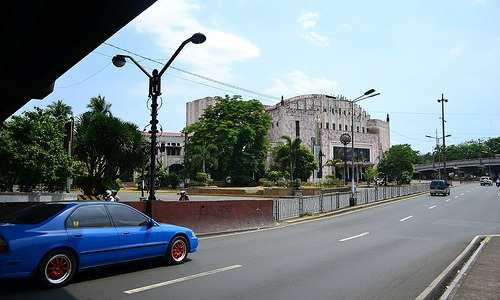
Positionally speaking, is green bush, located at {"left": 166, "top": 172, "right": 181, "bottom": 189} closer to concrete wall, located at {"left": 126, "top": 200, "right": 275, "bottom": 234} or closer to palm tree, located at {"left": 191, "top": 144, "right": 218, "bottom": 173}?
palm tree, located at {"left": 191, "top": 144, "right": 218, "bottom": 173}

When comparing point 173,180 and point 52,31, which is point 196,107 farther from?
point 52,31

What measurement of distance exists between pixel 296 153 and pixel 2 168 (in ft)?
150

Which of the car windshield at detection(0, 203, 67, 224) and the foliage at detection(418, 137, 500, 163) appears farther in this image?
the foliage at detection(418, 137, 500, 163)

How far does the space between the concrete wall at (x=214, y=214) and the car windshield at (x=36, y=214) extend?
22.1 feet

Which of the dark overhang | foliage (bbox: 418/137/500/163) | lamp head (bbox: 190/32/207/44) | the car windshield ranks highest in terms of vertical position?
foliage (bbox: 418/137/500/163)

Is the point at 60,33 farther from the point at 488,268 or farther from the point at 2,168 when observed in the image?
the point at 2,168

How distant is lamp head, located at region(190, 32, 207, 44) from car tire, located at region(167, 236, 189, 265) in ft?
27.2

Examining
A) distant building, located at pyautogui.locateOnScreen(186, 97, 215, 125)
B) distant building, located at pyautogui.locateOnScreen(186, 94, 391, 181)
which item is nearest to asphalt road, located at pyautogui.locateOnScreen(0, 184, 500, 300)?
distant building, located at pyautogui.locateOnScreen(186, 94, 391, 181)

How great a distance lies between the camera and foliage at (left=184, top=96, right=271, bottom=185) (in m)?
70.4

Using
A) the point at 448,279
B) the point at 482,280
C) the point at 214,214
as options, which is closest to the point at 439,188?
the point at 214,214

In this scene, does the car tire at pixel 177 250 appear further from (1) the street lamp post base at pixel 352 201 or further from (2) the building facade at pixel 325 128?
(2) the building facade at pixel 325 128

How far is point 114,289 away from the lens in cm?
839

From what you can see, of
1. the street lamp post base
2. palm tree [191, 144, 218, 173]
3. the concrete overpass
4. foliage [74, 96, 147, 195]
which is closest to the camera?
foliage [74, 96, 147, 195]

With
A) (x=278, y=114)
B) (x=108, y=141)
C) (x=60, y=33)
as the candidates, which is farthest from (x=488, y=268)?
(x=278, y=114)
